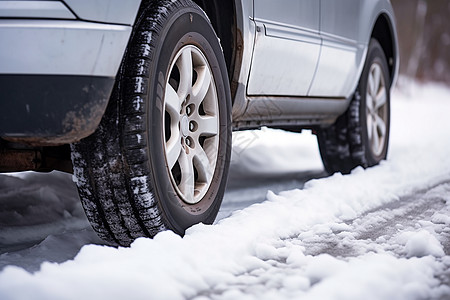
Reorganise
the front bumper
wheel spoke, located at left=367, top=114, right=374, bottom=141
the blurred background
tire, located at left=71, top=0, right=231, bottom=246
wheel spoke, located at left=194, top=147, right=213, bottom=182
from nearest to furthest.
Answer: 1. the front bumper
2. tire, located at left=71, top=0, right=231, bottom=246
3. wheel spoke, located at left=194, top=147, right=213, bottom=182
4. wheel spoke, located at left=367, top=114, right=374, bottom=141
5. the blurred background

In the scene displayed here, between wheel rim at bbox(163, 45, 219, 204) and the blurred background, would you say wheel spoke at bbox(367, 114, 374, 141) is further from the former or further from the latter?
the blurred background

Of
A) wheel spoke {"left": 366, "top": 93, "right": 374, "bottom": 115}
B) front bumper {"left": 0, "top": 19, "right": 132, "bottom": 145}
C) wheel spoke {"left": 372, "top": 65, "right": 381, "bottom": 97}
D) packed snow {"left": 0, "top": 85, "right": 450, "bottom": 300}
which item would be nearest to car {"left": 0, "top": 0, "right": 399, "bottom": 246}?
front bumper {"left": 0, "top": 19, "right": 132, "bottom": 145}

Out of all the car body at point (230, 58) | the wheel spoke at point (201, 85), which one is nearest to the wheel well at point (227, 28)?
the car body at point (230, 58)

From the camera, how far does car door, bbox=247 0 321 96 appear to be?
288 cm

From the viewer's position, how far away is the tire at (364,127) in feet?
13.9

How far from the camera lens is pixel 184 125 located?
7.80 feet

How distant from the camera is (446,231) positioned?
2.43 metres

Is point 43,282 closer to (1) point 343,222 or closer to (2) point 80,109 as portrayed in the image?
(2) point 80,109

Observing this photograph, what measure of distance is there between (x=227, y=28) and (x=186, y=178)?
2.59ft

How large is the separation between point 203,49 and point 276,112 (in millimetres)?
880

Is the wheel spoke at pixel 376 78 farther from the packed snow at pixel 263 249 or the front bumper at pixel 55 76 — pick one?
the front bumper at pixel 55 76

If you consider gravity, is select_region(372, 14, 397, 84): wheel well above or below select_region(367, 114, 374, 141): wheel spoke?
above

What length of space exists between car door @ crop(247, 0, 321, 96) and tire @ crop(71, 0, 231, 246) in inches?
16.4

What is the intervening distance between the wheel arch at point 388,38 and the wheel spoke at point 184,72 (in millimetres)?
2550
